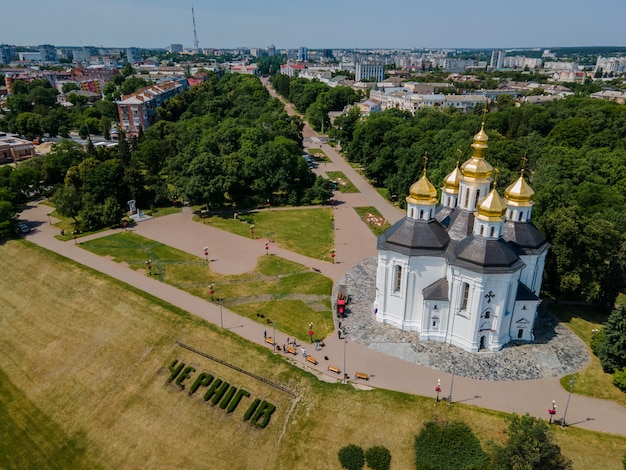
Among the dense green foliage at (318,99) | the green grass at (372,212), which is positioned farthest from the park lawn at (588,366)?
the dense green foliage at (318,99)

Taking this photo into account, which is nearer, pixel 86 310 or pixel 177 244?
pixel 86 310

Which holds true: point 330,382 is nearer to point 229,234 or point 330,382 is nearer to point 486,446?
point 486,446

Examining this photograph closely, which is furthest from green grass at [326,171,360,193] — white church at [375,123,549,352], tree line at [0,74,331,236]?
white church at [375,123,549,352]

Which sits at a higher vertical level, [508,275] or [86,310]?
[508,275]

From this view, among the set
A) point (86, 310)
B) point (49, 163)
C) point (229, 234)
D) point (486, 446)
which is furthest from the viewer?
point (49, 163)

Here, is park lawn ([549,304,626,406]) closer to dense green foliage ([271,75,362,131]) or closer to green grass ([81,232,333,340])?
green grass ([81,232,333,340])

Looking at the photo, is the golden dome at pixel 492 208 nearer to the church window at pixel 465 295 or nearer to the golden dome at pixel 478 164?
the golden dome at pixel 478 164

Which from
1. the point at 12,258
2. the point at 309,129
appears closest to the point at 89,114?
the point at 309,129
